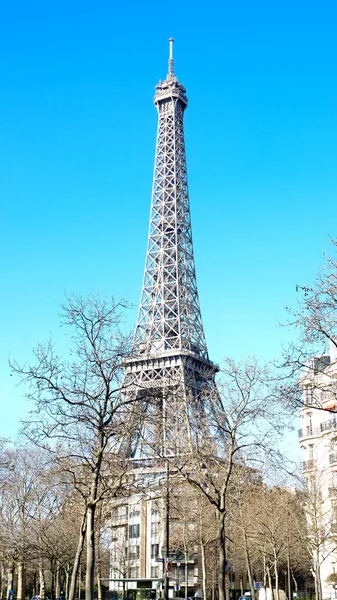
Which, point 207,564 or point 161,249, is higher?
point 161,249

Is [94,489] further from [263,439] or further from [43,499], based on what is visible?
[43,499]

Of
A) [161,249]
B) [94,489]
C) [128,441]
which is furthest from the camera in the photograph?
[161,249]

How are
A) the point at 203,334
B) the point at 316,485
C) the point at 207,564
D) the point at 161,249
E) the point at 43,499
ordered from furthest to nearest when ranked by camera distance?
the point at 161,249 → the point at 203,334 → the point at 207,564 → the point at 43,499 → the point at 316,485

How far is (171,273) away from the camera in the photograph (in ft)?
347

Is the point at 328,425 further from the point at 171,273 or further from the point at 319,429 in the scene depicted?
the point at 171,273

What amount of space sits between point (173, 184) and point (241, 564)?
6128 cm

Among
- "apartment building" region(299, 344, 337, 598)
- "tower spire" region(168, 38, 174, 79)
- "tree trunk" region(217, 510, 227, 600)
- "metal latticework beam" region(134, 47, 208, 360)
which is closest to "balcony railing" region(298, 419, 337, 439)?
"apartment building" region(299, 344, 337, 598)

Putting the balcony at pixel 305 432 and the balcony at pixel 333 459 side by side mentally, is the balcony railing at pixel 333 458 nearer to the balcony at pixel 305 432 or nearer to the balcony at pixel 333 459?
the balcony at pixel 333 459

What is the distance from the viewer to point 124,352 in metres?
28.1

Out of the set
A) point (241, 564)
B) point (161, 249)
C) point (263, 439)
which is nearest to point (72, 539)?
point (263, 439)

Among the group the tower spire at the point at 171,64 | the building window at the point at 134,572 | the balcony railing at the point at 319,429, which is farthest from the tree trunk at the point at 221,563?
the tower spire at the point at 171,64

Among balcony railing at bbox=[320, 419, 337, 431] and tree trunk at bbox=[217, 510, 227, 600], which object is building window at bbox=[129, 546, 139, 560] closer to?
balcony railing at bbox=[320, 419, 337, 431]

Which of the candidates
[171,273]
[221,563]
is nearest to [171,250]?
[171,273]

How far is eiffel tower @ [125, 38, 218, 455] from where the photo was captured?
9231 cm
